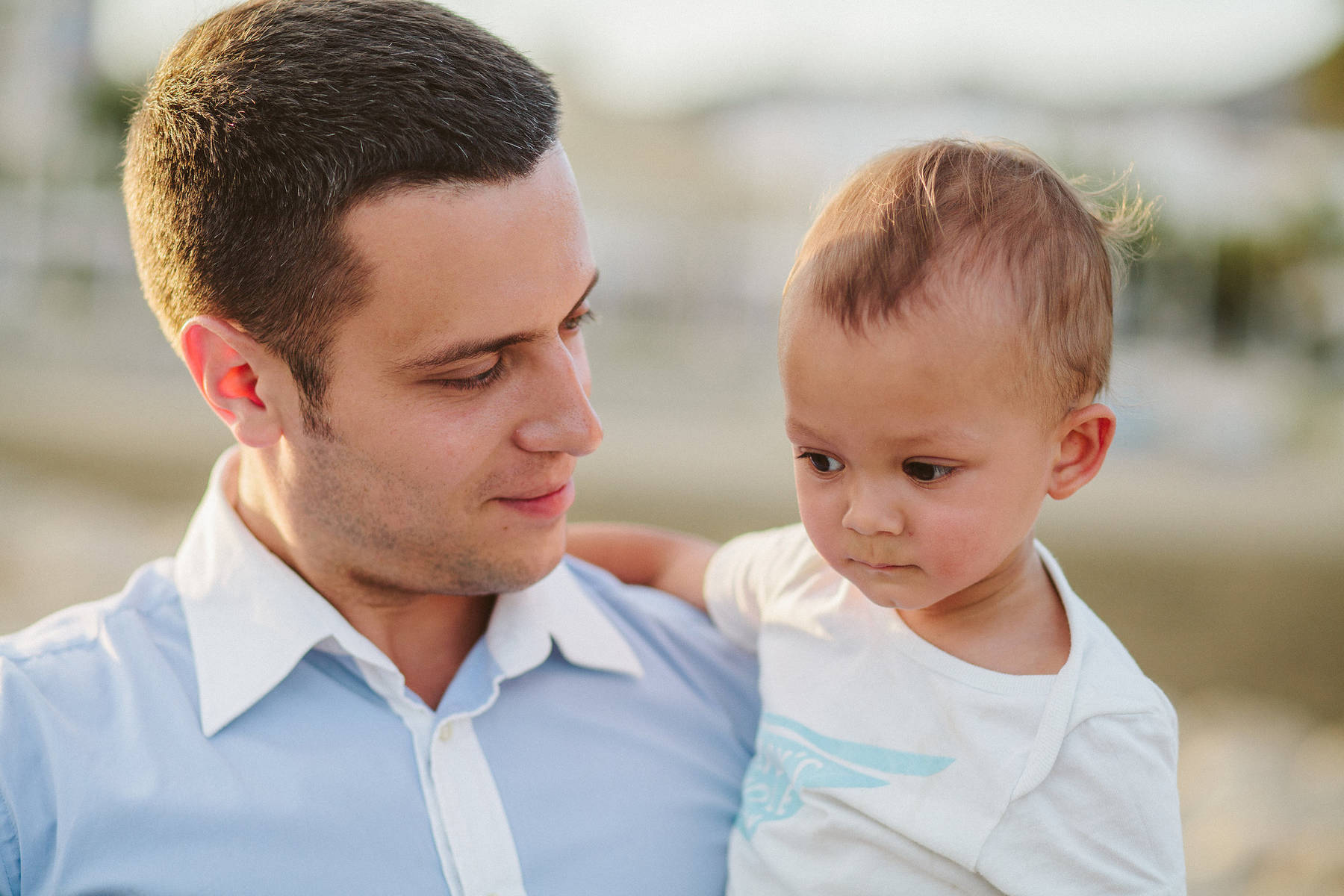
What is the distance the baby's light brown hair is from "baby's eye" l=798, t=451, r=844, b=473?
0.68ft

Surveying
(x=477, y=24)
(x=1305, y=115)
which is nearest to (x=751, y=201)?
(x=1305, y=115)

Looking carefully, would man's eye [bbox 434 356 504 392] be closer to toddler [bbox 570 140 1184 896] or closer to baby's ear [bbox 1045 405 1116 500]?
toddler [bbox 570 140 1184 896]

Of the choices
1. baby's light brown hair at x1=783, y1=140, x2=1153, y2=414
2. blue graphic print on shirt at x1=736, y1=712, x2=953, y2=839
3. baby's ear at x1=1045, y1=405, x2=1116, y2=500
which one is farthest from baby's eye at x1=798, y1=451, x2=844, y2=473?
blue graphic print on shirt at x1=736, y1=712, x2=953, y2=839

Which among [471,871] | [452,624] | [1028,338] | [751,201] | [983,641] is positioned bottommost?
[751,201]

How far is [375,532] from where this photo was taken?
2.10m

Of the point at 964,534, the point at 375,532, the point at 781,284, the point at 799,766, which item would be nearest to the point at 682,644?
the point at 799,766

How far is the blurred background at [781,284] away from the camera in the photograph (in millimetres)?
7621

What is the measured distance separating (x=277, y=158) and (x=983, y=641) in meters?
1.41

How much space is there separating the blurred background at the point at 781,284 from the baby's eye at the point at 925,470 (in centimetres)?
41

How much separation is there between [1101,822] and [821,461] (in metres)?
0.63

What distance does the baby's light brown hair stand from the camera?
5.22 ft

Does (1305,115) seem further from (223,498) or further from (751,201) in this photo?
(223,498)

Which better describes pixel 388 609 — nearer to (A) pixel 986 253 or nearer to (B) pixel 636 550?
(B) pixel 636 550

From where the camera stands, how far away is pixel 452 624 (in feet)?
7.48
